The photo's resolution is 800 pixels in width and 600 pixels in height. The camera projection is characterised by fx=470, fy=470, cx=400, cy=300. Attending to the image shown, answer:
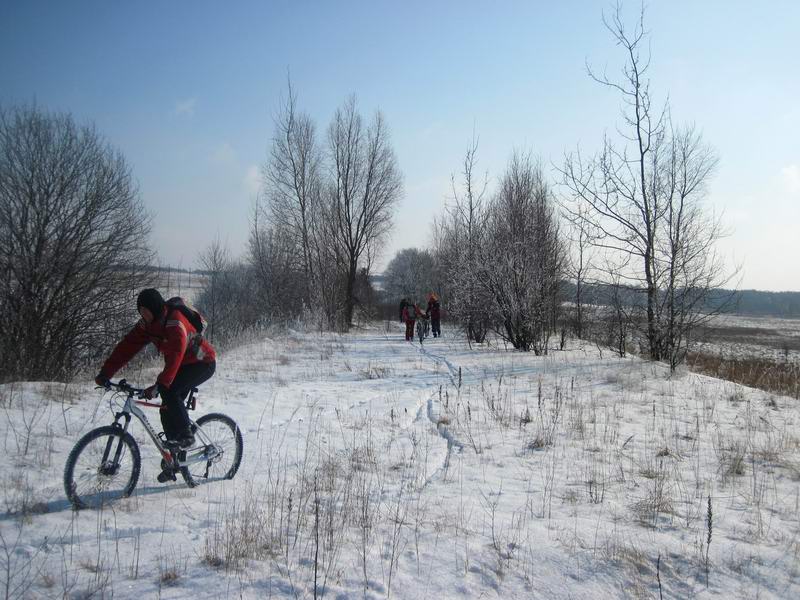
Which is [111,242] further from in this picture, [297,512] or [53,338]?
[297,512]

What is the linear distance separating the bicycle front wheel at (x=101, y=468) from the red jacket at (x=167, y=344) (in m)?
0.51

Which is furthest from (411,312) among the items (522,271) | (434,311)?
(522,271)

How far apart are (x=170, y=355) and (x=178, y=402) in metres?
0.55

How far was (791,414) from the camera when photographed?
274 inches

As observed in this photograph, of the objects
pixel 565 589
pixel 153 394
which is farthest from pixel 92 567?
pixel 565 589

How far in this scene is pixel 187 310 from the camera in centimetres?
421

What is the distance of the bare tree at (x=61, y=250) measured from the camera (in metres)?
14.2

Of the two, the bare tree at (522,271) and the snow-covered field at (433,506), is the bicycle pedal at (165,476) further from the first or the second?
the bare tree at (522,271)

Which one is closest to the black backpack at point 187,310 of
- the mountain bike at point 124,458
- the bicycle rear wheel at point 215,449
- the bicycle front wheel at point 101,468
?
the mountain bike at point 124,458

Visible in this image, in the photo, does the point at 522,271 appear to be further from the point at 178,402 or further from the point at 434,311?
the point at 178,402

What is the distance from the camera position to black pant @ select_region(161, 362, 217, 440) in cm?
416

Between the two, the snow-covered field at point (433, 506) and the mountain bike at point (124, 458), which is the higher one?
the mountain bike at point (124, 458)

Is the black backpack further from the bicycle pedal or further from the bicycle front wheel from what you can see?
the bicycle pedal

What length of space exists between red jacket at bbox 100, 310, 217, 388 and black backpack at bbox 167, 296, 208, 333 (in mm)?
57
